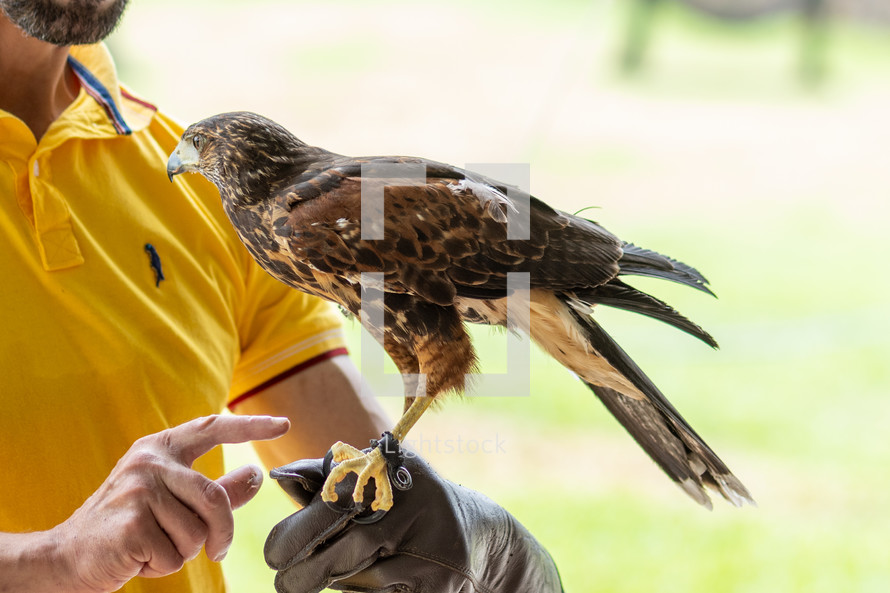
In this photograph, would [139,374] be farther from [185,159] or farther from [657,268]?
[657,268]

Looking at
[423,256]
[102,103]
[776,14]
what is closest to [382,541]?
[423,256]

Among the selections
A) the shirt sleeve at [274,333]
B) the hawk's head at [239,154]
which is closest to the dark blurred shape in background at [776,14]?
the shirt sleeve at [274,333]

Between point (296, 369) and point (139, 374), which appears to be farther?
point (296, 369)

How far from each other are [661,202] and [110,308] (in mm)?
5758

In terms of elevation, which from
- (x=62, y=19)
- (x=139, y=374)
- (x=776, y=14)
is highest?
(x=62, y=19)

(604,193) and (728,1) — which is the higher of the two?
(728,1)

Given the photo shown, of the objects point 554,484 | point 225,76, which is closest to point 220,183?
point 554,484

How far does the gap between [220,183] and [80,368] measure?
41 cm

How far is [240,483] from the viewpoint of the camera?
1043 mm

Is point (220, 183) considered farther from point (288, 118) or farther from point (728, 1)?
point (728, 1)

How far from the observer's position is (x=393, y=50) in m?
7.68

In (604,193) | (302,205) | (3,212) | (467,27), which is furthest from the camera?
(467,27)

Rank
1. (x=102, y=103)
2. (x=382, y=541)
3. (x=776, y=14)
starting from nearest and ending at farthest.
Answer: (x=382, y=541) → (x=102, y=103) → (x=776, y=14)

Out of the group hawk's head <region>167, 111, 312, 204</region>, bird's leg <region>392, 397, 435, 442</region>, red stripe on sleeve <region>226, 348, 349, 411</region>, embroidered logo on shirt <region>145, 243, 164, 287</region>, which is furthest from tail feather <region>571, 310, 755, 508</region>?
A: embroidered logo on shirt <region>145, 243, 164, 287</region>
